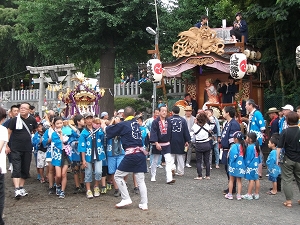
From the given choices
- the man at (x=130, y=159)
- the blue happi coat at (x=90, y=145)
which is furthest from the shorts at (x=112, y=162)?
the man at (x=130, y=159)

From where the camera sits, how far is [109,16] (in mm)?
17031

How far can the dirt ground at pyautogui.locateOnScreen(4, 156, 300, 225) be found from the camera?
6291 millimetres

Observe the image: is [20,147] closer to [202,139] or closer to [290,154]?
[202,139]

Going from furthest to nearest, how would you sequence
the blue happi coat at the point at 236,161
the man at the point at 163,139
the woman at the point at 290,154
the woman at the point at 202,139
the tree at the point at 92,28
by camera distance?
the tree at the point at 92,28 → the woman at the point at 202,139 → the man at the point at 163,139 → the blue happi coat at the point at 236,161 → the woman at the point at 290,154

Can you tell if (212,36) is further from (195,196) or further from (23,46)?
(23,46)

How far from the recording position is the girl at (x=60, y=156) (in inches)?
308

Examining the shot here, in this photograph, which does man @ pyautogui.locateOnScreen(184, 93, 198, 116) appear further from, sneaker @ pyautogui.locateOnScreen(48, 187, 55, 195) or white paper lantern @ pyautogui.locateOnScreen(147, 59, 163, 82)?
sneaker @ pyautogui.locateOnScreen(48, 187, 55, 195)

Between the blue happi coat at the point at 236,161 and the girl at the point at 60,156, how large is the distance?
321 centimetres

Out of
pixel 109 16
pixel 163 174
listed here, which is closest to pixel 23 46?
pixel 109 16

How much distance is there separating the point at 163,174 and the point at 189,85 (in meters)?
6.87

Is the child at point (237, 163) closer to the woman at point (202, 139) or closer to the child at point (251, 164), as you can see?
the child at point (251, 164)

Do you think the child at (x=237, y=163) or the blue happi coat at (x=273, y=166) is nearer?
the child at (x=237, y=163)

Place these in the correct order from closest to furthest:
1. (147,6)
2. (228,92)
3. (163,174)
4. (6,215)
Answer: (6,215), (163,174), (228,92), (147,6)

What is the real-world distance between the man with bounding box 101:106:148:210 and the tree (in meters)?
10.7
